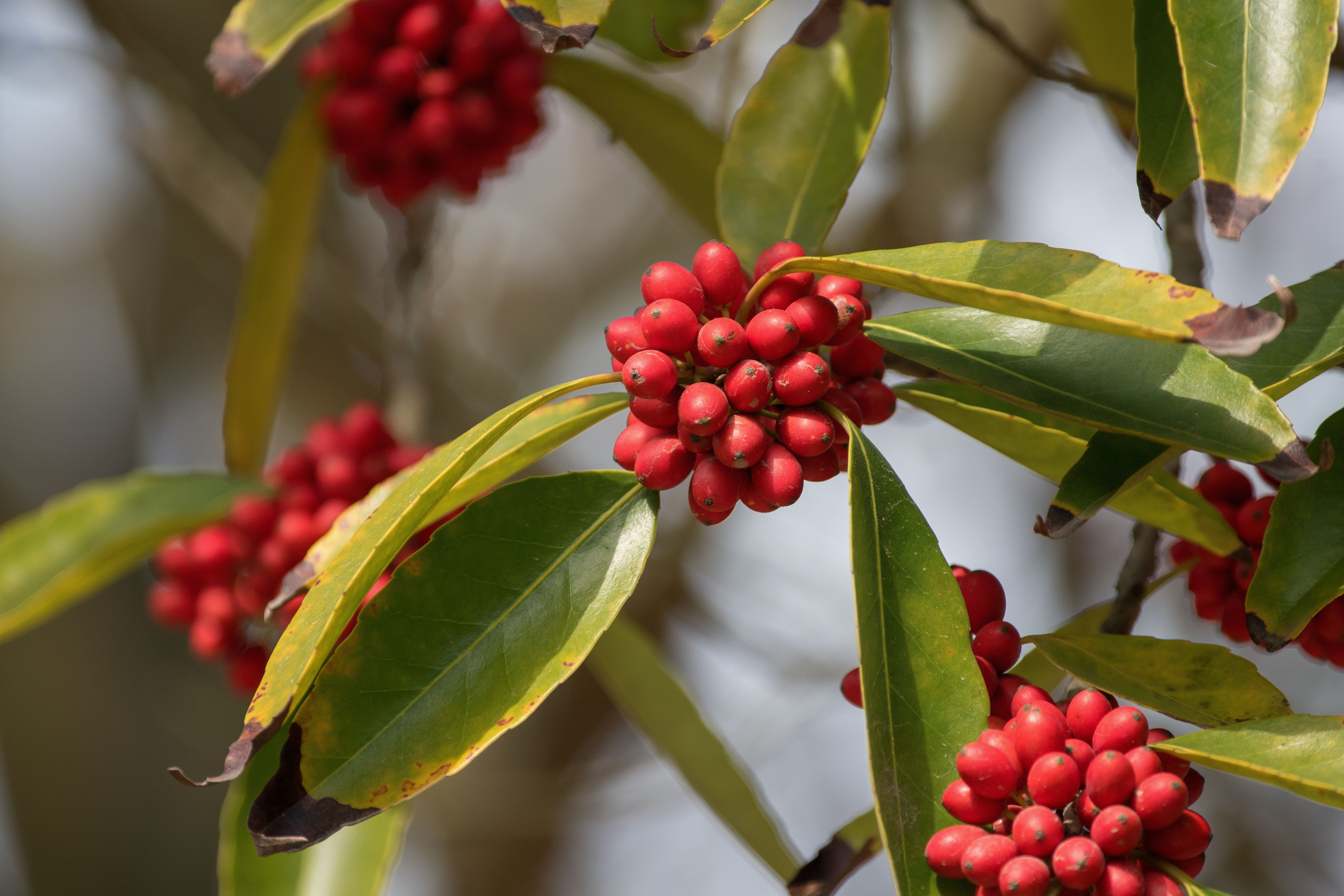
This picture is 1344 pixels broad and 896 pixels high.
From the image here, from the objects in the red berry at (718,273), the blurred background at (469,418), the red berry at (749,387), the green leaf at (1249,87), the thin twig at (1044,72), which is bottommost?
the blurred background at (469,418)

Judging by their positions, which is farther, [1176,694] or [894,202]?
[894,202]

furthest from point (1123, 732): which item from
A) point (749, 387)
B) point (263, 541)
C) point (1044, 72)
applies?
point (263, 541)

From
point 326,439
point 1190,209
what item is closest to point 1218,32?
point 1190,209

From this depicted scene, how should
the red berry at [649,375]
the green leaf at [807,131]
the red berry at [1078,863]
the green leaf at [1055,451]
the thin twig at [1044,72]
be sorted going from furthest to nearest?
1. the thin twig at [1044,72]
2. the green leaf at [807,131]
3. the green leaf at [1055,451]
4. the red berry at [649,375]
5. the red berry at [1078,863]

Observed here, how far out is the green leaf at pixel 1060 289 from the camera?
622 mm

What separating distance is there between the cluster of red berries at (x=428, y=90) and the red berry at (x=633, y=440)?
3.07 feet

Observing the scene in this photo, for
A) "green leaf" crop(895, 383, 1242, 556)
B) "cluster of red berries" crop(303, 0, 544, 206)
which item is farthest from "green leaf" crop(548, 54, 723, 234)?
"green leaf" crop(895, 383, 1242, 556)

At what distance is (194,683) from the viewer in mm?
2695

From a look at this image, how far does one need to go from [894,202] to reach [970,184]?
25 cm

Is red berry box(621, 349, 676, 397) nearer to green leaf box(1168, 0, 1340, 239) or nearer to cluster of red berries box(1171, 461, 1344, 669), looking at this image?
green leaf box(1168, 0, 1340, 239)

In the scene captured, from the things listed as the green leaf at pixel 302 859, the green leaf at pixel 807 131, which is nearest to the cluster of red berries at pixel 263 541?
the green leaf at pixel 302 859

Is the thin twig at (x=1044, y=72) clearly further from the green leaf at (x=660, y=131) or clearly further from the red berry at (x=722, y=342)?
the red berry at (x=722, y=342)

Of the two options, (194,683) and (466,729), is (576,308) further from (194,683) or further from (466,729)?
(466,729)

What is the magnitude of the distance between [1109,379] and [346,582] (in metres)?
0.59
